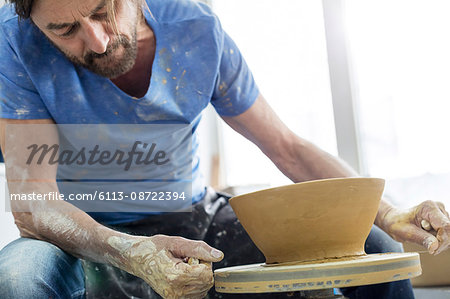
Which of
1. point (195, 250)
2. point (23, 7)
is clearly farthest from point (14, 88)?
point (195, 250)

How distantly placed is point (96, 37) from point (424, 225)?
0.90 m

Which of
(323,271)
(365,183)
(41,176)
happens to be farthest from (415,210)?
(41,176)

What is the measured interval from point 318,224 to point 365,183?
0.13m

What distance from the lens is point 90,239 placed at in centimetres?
110

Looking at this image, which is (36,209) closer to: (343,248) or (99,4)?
(99,4)

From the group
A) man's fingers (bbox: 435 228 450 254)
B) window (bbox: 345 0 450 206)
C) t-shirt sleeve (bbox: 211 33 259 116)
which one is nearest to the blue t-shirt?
t-shirt sleeve (bbox: 211 33 259 116)

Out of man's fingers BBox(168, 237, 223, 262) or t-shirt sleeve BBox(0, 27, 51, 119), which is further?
t-shirt sleeve BBox(0, 27, 51, 119)

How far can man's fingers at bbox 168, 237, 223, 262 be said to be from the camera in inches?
35.3

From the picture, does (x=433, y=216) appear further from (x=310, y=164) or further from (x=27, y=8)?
(x=27, y=8)

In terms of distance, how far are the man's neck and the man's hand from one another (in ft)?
1.88

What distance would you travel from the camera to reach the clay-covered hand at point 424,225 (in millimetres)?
1055

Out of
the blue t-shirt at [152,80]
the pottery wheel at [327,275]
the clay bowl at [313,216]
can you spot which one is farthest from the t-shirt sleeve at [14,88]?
the pottery wheel at [327,275]

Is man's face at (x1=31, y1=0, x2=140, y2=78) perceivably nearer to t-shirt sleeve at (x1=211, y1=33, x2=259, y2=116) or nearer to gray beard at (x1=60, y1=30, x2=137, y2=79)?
gray beard at (x1=60, y1=30, x2=137, y2=79)

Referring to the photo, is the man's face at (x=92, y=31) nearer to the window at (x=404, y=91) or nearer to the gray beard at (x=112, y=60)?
the gray beard at (x=112, y=60)
